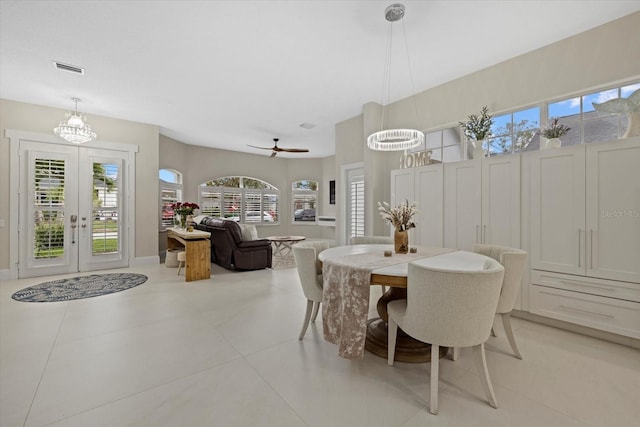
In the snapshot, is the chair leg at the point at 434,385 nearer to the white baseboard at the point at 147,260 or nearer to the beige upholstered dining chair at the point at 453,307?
the beige upholstered dining chair at the point at 453,307

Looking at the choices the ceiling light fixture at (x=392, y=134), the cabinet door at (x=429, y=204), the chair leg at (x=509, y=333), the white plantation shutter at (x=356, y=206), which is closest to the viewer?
the chair leg at (x=509, y=333)

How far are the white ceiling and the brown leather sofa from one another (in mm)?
2284

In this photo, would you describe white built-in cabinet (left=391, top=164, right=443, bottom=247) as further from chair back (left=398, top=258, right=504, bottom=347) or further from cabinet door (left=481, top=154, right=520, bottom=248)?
chair back (left=398, top=258, right=504, bottom=347)

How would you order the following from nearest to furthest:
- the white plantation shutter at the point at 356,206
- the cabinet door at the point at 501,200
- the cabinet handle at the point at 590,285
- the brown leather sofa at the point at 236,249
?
the cabinet handle at the point at 590,285
the cabinet door at the point at 501,200
the brown leather sofa at the point at 236,249
the white plantation shutter at the point at 356,206

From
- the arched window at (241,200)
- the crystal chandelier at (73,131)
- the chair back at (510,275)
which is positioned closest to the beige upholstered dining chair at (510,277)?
the chair back at (510,275)

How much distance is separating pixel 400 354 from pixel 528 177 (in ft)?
7.54

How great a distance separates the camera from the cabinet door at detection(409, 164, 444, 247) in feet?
12.0

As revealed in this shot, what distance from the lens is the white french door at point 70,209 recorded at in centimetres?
476

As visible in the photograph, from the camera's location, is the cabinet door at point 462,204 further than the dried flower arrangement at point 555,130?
Yes

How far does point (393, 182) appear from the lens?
4.23 meters

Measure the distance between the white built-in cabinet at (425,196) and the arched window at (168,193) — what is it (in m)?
5.93

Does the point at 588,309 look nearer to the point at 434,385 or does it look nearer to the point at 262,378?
the point at 434,385

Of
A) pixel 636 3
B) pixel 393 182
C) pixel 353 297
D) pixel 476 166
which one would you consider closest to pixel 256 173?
pixel 393 182

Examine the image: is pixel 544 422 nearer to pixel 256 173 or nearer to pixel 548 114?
pixel 548 114
